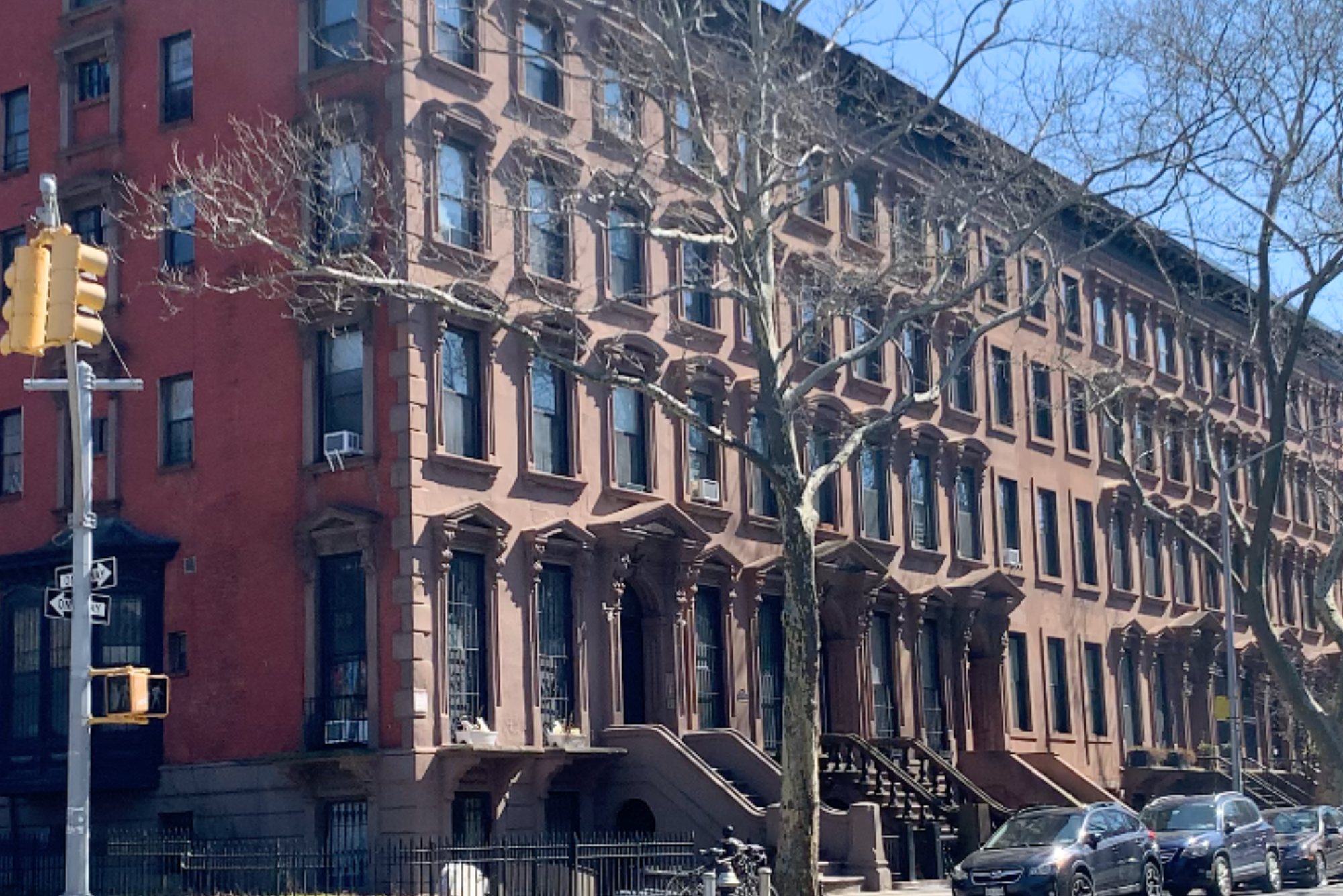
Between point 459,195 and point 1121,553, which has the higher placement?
point 459,195

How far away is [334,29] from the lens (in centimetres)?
3077

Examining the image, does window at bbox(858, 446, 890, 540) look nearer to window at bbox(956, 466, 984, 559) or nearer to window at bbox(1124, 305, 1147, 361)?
window at bbox(956, 466, 984, 559)

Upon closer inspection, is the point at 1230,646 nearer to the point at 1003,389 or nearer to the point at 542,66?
the point at 1003,389

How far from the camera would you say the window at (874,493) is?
4047 centimetres

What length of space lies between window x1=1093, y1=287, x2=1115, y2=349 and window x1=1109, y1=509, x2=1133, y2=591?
480cm

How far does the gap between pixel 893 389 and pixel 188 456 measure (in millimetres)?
16947

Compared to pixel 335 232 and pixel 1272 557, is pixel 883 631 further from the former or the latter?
pixel 1272 557

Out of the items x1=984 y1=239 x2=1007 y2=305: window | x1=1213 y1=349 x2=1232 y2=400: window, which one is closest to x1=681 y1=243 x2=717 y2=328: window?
x1=984 y1=239 x2=1007 y2=305: window

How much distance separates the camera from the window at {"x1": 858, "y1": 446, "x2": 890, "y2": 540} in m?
40.5

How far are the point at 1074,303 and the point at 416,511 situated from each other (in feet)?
A: 88.7

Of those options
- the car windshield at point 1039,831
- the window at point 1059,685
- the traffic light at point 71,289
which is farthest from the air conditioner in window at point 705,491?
the traffic light at point 71,289

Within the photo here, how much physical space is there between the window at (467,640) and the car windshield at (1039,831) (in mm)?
8239

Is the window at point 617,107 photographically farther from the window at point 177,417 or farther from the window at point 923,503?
the window at point 923,503

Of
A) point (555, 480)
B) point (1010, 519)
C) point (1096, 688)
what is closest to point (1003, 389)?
point (1010, 519)
